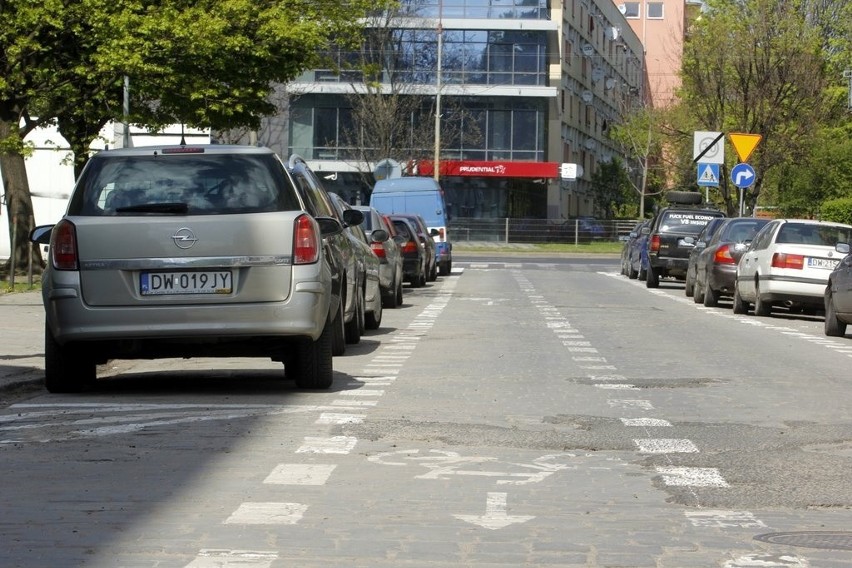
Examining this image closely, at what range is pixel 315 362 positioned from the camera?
1189cm

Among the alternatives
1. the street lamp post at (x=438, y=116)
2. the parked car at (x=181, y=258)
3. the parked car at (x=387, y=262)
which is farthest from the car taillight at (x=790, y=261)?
the street lamp post at (x=438, y=116)

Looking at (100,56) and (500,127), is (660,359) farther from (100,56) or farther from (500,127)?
(500,127)

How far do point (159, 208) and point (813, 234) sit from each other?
1546 centimetres

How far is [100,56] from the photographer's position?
93.1 ft

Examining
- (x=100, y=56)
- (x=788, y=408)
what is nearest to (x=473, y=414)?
(x=788, y=408)

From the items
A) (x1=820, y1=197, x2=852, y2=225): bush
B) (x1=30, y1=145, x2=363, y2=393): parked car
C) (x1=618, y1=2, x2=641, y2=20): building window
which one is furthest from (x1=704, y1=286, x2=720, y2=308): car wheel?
(x1=618, y1=2, x2=641, y2=20): building window

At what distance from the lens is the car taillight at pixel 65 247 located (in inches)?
440

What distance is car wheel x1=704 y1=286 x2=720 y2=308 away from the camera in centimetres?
2812

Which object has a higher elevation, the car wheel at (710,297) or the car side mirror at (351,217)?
the car side mirror at (351,217)

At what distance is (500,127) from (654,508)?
70.2 metres

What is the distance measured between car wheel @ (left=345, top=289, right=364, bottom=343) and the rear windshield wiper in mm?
5633

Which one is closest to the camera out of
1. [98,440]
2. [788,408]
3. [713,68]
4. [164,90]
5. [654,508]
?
[654,508]

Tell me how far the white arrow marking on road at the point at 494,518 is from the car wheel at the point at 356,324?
383 inches

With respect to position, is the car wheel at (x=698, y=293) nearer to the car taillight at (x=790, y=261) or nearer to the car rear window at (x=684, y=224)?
the car taillight at (x=790, y=261)
